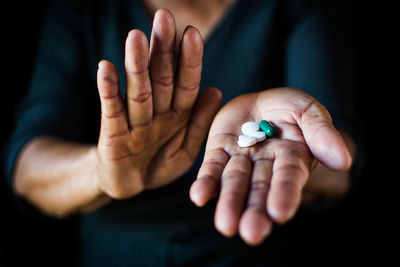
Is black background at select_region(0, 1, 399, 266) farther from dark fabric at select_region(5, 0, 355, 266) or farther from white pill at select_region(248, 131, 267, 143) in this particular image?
white pill at select_region(248, 131, 267, 143)

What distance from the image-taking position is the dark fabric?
800 mm

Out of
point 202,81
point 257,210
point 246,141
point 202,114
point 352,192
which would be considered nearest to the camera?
point 257,210

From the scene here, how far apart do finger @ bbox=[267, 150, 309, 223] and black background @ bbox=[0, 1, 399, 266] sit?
0.54 meters

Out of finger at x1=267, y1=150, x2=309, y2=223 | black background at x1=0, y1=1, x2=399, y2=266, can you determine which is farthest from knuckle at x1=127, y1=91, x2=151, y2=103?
black background at x1=0, y1=1, x2=399, y2=266

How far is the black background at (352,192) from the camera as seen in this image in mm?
923

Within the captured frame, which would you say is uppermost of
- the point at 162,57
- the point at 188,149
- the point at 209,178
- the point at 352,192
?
the point at 162,57

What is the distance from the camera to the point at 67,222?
101cm

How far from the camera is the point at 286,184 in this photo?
14.4 inches

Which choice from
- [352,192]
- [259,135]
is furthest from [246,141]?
[352,192]

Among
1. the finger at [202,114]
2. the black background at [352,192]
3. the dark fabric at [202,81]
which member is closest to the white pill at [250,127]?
the finger at [202,114]

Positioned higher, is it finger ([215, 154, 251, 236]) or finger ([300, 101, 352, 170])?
finger ([300, 101, 352, 170])

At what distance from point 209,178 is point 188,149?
0.91 ft

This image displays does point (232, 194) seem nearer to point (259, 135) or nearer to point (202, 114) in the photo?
point (259, 135)

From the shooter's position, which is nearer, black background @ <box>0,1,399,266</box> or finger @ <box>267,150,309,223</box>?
finger @ <box>267,150,309,223</box>
